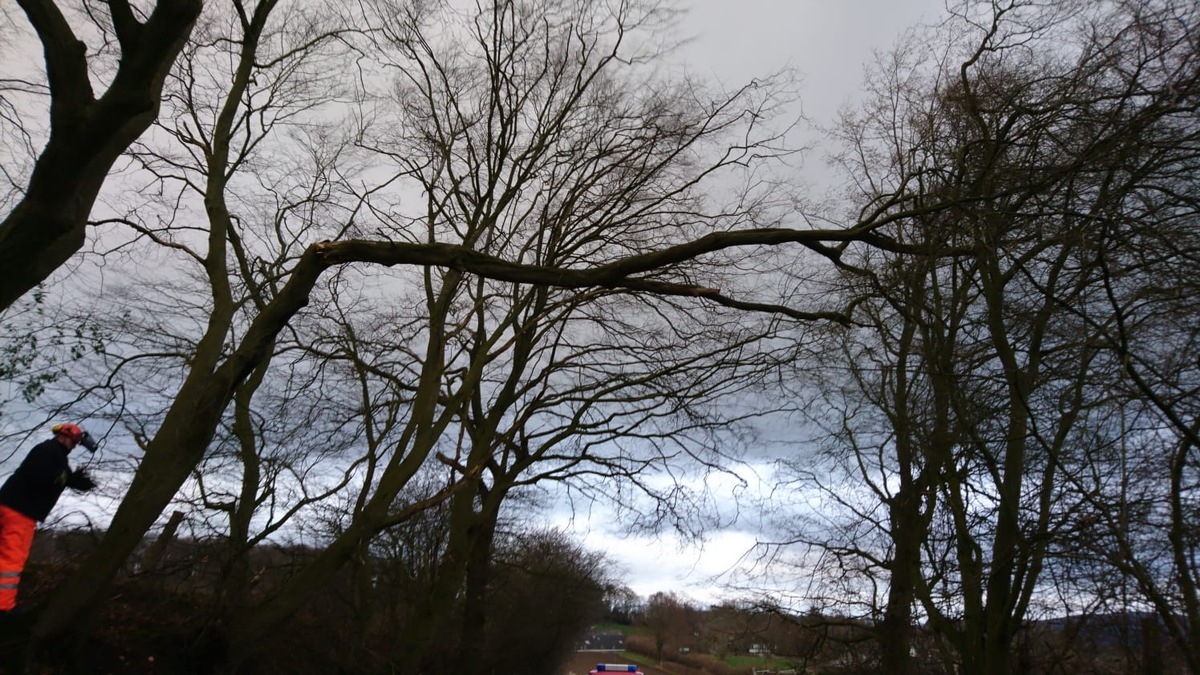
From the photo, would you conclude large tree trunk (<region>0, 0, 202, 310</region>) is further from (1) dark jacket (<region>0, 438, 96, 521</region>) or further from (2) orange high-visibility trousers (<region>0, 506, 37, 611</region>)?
(2) orange high-visibility trousers (<region>0, 506, 37, 611</region>)

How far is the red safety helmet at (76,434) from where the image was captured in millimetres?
6429

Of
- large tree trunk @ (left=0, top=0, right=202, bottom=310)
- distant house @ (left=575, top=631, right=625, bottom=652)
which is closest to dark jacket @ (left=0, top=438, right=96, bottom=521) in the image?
large tree trunk @ (left=0, top=0, right=202, bottom=310)

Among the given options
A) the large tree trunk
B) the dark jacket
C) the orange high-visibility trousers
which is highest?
the large tree trunk

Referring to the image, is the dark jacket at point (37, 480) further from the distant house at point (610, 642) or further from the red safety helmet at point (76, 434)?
the distant house at point (610, 642)

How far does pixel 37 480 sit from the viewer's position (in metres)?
6.42

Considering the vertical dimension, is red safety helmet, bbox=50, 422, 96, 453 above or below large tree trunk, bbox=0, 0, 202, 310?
below

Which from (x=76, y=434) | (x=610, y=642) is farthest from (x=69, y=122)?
(x=610, y=642)

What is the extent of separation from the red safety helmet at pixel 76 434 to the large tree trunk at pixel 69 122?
223cm

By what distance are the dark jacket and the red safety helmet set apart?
9 centimetres

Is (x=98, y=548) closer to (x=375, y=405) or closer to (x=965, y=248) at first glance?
(x=375, y=405)

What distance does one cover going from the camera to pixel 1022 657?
8172 mm

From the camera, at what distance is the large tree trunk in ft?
14.8

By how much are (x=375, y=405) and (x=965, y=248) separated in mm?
8464

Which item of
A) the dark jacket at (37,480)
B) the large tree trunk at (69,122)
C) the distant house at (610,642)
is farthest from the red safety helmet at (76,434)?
the distant house at (610,642)
